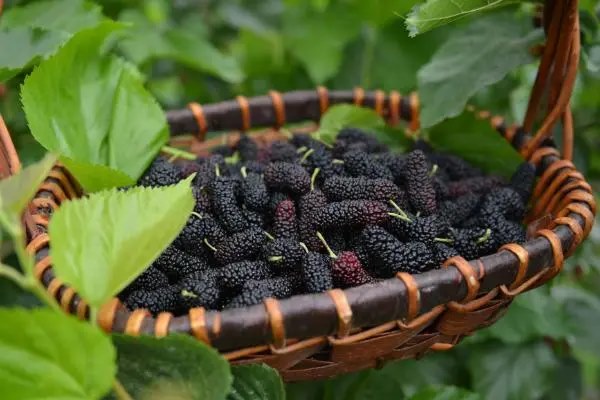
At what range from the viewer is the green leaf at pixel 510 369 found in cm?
94

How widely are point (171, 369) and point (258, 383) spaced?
0.27 ft

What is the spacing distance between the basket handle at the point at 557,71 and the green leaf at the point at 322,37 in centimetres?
44

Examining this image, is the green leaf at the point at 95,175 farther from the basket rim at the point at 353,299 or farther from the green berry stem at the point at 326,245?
the green berry stem at the point at 326,245

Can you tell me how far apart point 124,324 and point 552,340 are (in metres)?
0.75

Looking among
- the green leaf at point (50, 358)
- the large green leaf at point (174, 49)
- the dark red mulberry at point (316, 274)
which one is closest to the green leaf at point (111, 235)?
the green leaf at point (50, 358)

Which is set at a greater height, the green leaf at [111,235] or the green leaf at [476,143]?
the green leaf at [111,235]

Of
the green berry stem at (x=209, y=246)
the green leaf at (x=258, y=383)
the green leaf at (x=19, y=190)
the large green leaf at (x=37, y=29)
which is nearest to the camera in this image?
the green leaf at (x=19, y=190)

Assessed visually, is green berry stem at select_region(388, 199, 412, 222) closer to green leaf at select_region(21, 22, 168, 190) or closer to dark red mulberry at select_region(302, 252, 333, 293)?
dark red mulberry at select_region(302, 252, 333, 293)

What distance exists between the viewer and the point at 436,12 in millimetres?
605

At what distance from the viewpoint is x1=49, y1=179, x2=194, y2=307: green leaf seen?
0.44 metres

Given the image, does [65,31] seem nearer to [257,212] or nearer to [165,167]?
[165,167]

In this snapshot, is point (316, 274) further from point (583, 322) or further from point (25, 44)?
point (583, 322)

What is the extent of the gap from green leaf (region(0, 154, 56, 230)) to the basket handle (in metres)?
0.53

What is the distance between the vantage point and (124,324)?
1.61 feet
